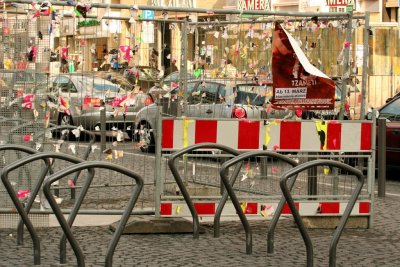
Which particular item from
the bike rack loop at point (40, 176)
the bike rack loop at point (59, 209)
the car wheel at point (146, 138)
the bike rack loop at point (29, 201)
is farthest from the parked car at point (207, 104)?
the bike rack loop at point (59, 209)

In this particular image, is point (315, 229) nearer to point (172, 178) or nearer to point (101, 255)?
point (172, 178)

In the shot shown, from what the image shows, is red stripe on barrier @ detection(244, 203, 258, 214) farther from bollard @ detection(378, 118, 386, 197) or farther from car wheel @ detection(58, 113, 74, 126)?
bollard @ detection(378, 118, 386, 197)

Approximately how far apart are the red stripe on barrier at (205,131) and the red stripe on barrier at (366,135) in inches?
58.6

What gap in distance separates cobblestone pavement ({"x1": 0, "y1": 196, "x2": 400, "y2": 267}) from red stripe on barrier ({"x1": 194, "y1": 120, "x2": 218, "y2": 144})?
0.91m

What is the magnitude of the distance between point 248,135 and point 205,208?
82 cm

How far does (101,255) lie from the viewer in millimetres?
9500

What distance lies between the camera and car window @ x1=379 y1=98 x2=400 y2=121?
57.6ft

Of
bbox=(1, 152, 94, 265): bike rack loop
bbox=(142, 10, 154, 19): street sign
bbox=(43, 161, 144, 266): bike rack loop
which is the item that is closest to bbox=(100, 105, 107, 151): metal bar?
bbox=(142, 10, 154, 19): street sign

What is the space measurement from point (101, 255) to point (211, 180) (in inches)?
113

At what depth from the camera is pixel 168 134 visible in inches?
420

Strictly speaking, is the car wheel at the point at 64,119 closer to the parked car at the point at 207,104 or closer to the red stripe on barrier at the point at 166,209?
the parked car at the point at 207,104

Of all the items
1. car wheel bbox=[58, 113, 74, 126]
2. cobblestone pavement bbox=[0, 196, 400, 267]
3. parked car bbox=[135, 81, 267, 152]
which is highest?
parked car bbox=[135, 81, 267, 152]

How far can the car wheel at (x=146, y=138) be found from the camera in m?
11.8

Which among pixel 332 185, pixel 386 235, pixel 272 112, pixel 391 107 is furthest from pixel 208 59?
pixel 391 107
